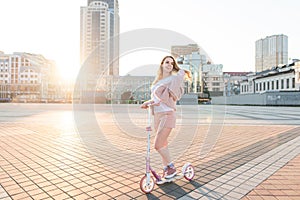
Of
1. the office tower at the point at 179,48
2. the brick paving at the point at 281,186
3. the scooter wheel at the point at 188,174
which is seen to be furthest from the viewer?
the office tower at the point at 179,48

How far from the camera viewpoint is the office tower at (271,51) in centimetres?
11856

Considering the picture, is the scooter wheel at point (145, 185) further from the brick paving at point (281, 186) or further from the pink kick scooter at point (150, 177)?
the brick paving at point (281, 186)

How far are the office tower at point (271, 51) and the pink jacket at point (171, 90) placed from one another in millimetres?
127099

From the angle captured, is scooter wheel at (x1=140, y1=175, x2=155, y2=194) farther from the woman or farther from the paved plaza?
the woman

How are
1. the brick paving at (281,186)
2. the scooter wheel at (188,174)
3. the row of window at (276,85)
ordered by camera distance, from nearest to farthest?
the brick paving at (281,186) → the scooter wheel at (188,174) → the row of window at (276,85)

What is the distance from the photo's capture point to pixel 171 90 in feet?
10.3

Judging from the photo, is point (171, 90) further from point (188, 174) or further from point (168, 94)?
point (188, 174)

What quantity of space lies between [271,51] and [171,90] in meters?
139

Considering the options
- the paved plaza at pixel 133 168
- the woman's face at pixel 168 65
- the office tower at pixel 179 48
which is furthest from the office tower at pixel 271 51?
the woman's face at pixel 168 65

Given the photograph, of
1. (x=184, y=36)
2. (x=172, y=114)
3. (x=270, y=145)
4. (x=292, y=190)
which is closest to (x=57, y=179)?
(x=172, y=114)

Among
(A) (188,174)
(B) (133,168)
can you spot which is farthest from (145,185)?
(B) (133,168)

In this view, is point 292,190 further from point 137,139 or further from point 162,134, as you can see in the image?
point 137,139

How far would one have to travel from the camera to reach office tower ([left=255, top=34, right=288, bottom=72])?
118562mm

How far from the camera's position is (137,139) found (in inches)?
270
